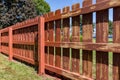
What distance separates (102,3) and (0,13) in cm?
2449

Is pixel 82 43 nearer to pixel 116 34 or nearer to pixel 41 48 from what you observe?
pixel 116 34

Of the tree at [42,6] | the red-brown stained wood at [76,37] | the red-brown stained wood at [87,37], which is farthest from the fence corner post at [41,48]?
the tree at [42,6]

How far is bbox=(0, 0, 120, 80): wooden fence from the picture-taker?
2.86 metres

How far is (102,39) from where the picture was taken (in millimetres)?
2994

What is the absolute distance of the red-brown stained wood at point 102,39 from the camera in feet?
9.74

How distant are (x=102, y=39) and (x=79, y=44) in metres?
0.58

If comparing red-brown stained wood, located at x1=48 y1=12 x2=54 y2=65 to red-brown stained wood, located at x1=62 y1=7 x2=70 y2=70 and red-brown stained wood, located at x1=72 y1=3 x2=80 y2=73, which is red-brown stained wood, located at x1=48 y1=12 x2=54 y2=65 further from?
red-brown stained wood, located at x1=72 y1=3 x2=80 y2=73

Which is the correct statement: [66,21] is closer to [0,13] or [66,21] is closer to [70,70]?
[70,70]

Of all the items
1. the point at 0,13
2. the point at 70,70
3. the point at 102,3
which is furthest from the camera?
the point at 0,13

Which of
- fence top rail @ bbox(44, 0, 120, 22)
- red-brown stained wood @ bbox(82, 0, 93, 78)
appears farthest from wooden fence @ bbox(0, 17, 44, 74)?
red-brown stained wood @ bbox(82, 0, 93, 78)

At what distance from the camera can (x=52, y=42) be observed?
4.55 meters

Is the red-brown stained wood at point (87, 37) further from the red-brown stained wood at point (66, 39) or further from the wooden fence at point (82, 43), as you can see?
the red-brown stained wood at point (66, 39)

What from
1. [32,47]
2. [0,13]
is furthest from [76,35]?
[0,13]

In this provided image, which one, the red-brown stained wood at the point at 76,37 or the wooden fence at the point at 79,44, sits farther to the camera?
the red-brown stained wood at the point at 76,37
